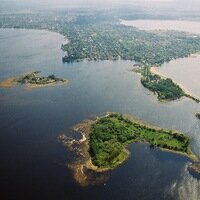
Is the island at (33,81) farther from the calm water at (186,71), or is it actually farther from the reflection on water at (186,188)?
the reflection on water at (186,188)

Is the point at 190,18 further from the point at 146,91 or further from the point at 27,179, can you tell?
the point at 27,179

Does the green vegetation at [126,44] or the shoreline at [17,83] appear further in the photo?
the green vegetation at [126,44]

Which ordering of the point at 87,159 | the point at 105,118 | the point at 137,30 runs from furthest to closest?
1. the point at 137,30
2. the point at 105,118
3. the point at 87,159

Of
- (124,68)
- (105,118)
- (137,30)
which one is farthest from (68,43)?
(105,118)

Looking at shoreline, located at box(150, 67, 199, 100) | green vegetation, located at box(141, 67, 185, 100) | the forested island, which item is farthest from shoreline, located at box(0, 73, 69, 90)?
shoreline, located at box(150, 67, 199, 100)

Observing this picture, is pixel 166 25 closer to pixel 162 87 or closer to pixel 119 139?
pixel 162 87

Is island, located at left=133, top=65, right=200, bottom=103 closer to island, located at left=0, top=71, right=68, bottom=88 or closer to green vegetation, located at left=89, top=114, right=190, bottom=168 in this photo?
Result: green vegetation, located at left=89, top=114, right=190, bottom=168

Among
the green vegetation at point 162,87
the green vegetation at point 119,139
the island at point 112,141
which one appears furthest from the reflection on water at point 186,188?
the green vegetation at point 162,87
